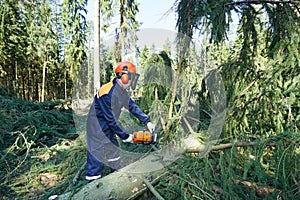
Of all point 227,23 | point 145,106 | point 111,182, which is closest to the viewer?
point 111,182

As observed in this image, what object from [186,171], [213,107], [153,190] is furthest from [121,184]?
[213,107]

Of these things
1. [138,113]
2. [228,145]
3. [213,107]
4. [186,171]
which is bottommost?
[186,171]

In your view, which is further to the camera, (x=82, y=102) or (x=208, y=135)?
(x=82, y=102)

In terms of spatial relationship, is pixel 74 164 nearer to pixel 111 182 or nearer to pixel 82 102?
pixel 82 102

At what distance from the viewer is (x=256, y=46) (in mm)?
2834

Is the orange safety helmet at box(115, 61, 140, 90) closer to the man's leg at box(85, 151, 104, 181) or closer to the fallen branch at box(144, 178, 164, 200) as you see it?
the man's leg at box(85, 151, 104, 181)

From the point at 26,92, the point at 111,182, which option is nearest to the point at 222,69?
the point at 111,182

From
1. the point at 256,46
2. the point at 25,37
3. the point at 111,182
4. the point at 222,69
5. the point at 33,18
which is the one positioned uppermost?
the point at 33,18

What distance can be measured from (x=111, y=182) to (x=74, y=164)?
138cm

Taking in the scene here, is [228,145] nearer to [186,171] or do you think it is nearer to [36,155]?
[186,171]

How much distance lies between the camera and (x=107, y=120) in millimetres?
2699

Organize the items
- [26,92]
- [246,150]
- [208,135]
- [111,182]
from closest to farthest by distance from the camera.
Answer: [246,150], [111,182], [208,135], [26,92]

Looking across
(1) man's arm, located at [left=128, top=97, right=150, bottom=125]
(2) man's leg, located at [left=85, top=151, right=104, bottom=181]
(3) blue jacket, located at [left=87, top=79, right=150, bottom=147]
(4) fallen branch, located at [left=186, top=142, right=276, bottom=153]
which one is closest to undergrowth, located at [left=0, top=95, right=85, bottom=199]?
(2) man's leg, located at [left=85, top=151, right=104, bottom=181]

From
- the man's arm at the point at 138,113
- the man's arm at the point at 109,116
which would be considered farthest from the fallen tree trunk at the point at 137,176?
the man's arm at the point at 138,113
